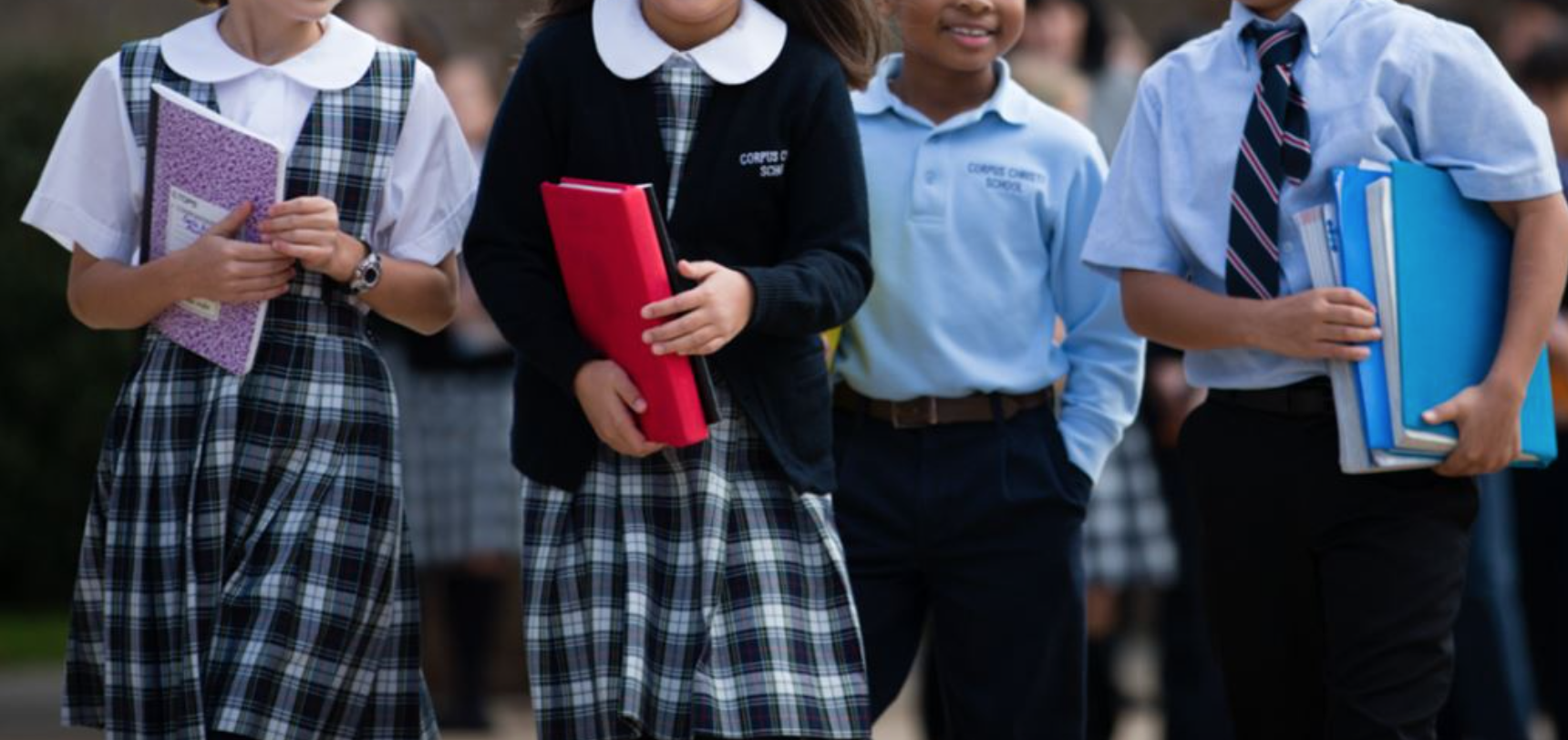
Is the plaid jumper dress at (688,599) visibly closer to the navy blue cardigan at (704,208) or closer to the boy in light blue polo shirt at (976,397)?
the navy blue cardigan at (704,208)

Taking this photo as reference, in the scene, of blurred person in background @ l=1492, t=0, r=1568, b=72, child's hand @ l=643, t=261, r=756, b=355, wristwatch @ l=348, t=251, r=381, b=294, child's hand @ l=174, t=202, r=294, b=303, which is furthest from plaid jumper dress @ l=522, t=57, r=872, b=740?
blurred person in background @ l=1492, t=0, r=1568, b=72

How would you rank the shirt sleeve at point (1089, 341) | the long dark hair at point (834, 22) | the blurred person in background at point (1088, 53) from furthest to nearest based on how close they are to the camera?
the blurred person in background at point (1088, 53)
the shirt sleeve at point (1089, 341)
the long dark hair at point (834, 22)

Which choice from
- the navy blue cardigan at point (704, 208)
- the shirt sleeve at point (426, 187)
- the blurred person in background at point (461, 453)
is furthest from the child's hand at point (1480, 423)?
the blurred person in background at point (461, 453)

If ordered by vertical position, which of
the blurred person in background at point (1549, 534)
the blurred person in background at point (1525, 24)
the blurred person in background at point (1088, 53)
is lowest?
the blurred person in background at point (1549, 534)

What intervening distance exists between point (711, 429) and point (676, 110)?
1.64ft

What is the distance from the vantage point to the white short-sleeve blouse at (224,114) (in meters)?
4.12

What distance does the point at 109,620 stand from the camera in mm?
4125

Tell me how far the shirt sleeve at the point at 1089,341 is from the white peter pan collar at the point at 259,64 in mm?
1305

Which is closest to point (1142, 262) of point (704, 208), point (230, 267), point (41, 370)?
point (704, 208)

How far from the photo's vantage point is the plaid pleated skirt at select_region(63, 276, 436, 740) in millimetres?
4031

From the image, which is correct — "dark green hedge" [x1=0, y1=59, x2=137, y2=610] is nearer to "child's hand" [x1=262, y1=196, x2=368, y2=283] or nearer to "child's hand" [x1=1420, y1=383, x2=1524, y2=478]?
"child's hand" [x1=262, y1=196, x2=368, y2=283]

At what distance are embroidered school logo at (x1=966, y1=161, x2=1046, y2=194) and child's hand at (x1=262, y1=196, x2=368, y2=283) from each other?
1204mm

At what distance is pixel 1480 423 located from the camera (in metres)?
3.97

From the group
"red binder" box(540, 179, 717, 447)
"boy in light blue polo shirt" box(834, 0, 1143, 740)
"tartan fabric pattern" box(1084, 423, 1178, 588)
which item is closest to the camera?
"red binder" box(540, 179, 717, 447)
